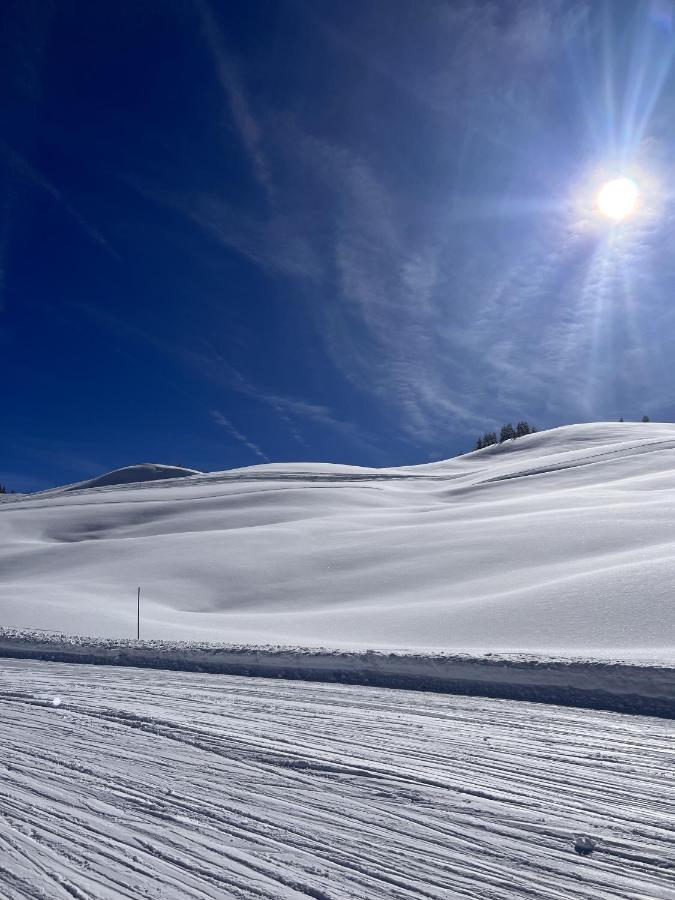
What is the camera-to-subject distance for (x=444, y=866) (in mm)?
2715

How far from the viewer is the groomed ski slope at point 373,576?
7.25m

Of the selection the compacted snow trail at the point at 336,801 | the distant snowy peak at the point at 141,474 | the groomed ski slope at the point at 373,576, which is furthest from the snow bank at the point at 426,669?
the distant snowy peak at the point at 141,474

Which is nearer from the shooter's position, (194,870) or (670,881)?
(670,881)

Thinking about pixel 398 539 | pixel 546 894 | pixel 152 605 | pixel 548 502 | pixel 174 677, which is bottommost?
pixel 546 894

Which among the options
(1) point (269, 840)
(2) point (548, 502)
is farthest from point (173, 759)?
(2) point (548, 502)

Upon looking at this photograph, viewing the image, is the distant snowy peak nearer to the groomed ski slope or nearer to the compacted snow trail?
the groomed ski slope

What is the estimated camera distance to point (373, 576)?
12031 millimetres

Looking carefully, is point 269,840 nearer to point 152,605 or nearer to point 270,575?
point 152,605

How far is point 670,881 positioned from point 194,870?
1.97 m

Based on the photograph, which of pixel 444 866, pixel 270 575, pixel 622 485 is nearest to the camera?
pixel 444 866

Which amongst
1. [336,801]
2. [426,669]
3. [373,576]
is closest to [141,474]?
[373,576]

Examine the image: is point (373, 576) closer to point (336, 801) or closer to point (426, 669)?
point (426, 669)

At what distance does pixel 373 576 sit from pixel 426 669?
21.1 feet

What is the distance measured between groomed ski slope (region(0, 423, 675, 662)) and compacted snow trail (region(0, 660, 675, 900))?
1804mm
